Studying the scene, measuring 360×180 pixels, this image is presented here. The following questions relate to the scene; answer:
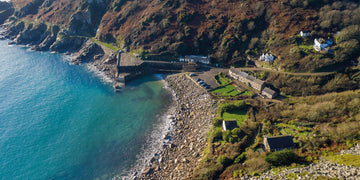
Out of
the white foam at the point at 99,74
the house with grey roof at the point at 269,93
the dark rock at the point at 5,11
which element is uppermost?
the dark rock at the point at 5,11

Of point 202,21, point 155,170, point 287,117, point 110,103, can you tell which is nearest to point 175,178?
point 155,170

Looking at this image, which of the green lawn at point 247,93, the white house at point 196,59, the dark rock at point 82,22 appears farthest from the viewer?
the dark rock at point 82,22

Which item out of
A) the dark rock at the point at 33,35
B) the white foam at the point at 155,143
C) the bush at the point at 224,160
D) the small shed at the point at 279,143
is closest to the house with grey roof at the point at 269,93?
the small shed at the point at 279,143

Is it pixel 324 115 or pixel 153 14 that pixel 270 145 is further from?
pixel 153 14

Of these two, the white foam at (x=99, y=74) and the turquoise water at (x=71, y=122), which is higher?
the white foam at (x=99, y=74)

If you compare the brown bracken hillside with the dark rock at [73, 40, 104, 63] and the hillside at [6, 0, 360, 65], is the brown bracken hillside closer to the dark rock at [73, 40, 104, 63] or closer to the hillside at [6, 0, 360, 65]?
the hillside at [6, 0, 360, 65]

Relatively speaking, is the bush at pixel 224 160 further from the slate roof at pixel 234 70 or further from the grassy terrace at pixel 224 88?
the slate roof at pixel 234 70

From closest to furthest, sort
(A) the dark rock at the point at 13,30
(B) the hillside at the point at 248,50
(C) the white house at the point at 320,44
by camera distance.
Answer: (B) the hillside at the point at 248,50
(C) the white house at the point at 320,44
(A) the dark rock at the point at 13,30
